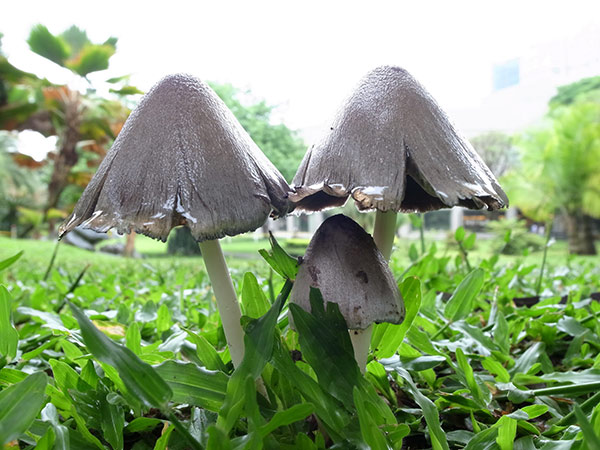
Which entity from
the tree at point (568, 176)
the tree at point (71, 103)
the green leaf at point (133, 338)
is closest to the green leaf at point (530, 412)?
the green leaf at point (133, 338)

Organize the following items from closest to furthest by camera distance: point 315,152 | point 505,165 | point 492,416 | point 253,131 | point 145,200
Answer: point 145,200 → point 315,152 → point 492,416 → point 253,131 → point 505,165

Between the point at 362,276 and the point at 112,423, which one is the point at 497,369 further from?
the point at 112,423

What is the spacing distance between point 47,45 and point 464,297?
8.56m

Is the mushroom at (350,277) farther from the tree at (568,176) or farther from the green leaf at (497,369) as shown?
A: the tree at (568,176)

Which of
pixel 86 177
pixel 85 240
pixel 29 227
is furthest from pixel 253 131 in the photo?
pixel 29 227

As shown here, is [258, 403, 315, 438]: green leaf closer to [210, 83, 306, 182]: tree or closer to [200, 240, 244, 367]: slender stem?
[200, 240, 244, 367]: slender stem

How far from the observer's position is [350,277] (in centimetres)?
69

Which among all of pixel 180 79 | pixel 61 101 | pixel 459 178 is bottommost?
pixel 459 178

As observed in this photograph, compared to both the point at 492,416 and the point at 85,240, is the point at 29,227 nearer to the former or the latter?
the point at 85,240

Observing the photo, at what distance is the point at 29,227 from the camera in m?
12.2

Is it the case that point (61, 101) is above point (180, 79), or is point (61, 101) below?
above

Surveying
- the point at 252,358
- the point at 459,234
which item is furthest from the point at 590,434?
the point at 459,234

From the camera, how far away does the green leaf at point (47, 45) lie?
7535 mm

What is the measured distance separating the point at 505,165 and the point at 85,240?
1694 centimetres
